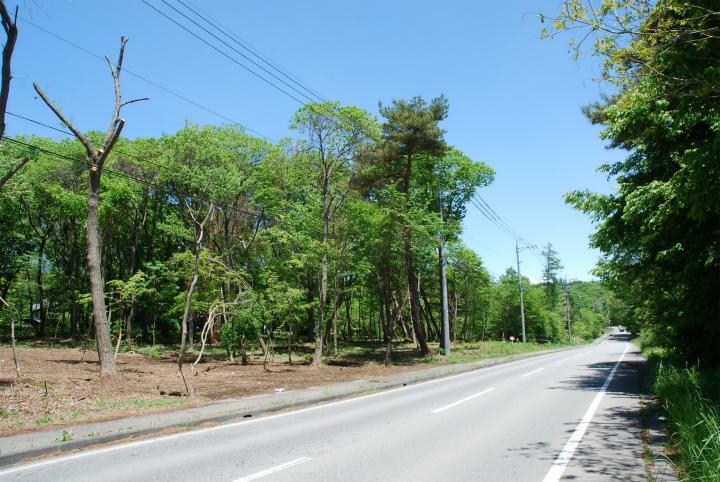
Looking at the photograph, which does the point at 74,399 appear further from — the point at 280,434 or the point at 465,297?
the point at 465,297

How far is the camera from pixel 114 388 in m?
14.0

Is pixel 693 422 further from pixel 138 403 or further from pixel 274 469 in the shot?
pixel 138 403

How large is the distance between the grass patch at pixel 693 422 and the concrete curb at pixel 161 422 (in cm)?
834

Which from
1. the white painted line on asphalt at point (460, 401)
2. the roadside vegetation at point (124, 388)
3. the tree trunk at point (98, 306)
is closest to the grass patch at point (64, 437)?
the roadside vegetation at point (124, 388)

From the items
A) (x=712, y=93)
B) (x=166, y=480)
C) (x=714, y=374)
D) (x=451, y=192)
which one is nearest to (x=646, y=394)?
(x=714, y=374)

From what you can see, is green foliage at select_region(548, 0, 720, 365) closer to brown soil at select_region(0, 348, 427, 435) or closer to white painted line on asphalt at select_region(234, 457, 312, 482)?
white painted line on asphalt at select_region(234, 457, 312, 482)

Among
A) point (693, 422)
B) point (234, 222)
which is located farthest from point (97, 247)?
point (234, 222)

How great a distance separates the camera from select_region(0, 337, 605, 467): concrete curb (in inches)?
289

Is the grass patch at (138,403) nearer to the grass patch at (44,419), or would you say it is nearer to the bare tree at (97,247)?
the grass patch at (44,419)

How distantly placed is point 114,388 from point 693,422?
14.6 meters

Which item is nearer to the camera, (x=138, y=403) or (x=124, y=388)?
(x=138, y=403)

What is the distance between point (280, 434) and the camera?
27.6ft

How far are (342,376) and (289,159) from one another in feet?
43.9

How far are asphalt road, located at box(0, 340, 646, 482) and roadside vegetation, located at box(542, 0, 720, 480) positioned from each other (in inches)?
45.0
